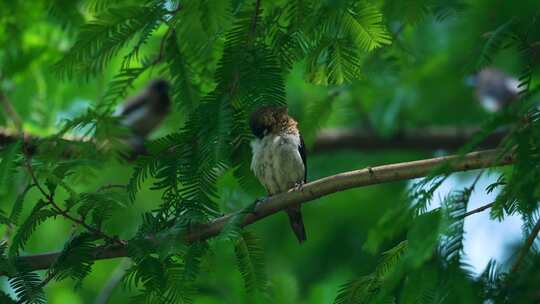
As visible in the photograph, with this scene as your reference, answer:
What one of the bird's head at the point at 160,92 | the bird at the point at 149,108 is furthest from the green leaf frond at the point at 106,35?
the bird's head at the point at 160,92

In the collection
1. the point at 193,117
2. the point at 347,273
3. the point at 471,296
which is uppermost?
the point at 347,273

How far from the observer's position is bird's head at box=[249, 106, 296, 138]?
4750mm

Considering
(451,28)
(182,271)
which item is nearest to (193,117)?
(182,271)

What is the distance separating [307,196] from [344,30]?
3.01 ft

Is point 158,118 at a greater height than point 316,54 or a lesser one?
greater

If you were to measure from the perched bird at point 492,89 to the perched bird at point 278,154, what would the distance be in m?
4.74

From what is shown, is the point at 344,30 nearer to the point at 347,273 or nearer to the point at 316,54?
the point at 316,54

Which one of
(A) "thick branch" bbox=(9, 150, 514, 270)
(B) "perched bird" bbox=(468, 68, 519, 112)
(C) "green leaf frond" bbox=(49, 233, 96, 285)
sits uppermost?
(B) "perched bird" bbox=(468, 68, 519, 112)

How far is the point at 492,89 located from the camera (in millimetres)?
10484

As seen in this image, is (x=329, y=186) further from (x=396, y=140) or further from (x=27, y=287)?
(x=396, y=140)

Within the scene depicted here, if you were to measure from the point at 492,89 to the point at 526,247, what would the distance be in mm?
7432

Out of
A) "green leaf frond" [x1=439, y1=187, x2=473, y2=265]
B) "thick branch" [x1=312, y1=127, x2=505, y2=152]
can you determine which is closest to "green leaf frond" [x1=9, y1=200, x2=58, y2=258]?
"green leaf frond" [x1=439, y1=187, x2=473, y2=265]

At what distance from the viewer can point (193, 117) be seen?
166 inches

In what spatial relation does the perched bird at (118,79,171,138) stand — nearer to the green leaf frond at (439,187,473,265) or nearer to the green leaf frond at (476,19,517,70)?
the green leaf frond at (476,19,517,70)
